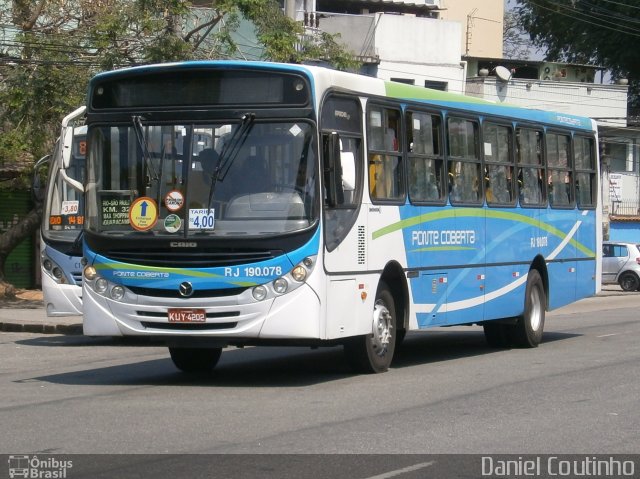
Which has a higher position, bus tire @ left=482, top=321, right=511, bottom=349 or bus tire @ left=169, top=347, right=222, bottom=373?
bus tire @ left=169, top=347, right=222, bottom=373

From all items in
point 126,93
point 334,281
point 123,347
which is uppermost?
point 126,93

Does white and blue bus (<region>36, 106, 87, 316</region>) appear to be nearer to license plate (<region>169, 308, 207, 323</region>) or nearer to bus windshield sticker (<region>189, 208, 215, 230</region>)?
bus windshield sticker (<region>189, 208, 215, 230</region>)

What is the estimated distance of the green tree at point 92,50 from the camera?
25047mm

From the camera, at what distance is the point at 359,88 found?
13367mm

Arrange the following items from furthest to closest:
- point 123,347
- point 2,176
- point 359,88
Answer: point 2,176
point 123,347
point 359,88

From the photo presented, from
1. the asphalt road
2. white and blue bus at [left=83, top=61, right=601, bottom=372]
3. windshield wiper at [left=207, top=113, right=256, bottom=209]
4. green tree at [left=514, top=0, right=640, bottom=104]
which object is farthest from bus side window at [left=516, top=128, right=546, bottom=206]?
green tree at [left=514, top=0, right=640, bottom=104]

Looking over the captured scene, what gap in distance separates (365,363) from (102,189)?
3386 mm

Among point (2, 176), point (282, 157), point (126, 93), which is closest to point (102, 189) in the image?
point (126, 93)

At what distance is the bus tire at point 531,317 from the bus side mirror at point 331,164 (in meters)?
5.92

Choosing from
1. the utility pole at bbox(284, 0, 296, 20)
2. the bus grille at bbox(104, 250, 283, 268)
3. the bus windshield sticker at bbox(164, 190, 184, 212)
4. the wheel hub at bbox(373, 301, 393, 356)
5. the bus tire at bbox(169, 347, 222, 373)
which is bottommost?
the bus tire at bbox(169, 347, 222, 373)

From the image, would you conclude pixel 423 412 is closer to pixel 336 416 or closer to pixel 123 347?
pixel 336 416

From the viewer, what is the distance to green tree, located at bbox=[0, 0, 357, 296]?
2505cm

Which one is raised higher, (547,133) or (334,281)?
(547,133)

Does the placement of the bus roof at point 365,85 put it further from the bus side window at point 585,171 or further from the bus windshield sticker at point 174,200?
the bus windshield sticker at point 174,200
